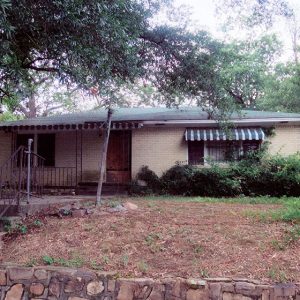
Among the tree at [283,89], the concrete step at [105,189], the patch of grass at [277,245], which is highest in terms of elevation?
the tree at [283,89]

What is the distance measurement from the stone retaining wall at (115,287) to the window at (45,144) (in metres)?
10.3

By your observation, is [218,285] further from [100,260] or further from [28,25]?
[28,25]

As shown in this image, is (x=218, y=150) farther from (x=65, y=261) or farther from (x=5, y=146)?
(x=65, y=261)

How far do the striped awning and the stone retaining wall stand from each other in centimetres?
926

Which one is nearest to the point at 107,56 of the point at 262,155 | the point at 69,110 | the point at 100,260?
the point at 100,260

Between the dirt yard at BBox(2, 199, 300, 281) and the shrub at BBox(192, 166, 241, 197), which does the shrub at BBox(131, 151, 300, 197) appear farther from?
the dirt yard at BBox(2, 199, 300, 281)

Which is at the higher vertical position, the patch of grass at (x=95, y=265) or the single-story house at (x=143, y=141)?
the single-story house at (x=143, y=141)

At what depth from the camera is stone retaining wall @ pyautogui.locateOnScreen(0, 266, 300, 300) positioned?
13.1ft

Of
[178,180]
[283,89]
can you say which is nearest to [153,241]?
[178,180]

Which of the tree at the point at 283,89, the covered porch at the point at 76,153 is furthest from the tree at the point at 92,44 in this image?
the tree at the point at 283,89

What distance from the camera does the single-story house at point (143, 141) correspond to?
13.1 m

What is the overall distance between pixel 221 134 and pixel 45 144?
6952 millimetres

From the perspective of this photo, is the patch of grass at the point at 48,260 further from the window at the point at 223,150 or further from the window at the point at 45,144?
the window at the point at 45,144

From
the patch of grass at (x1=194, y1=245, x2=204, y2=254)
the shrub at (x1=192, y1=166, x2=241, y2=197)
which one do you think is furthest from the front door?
the patch of grass at (x1=194, y1=245, x2=204, y2=254)
